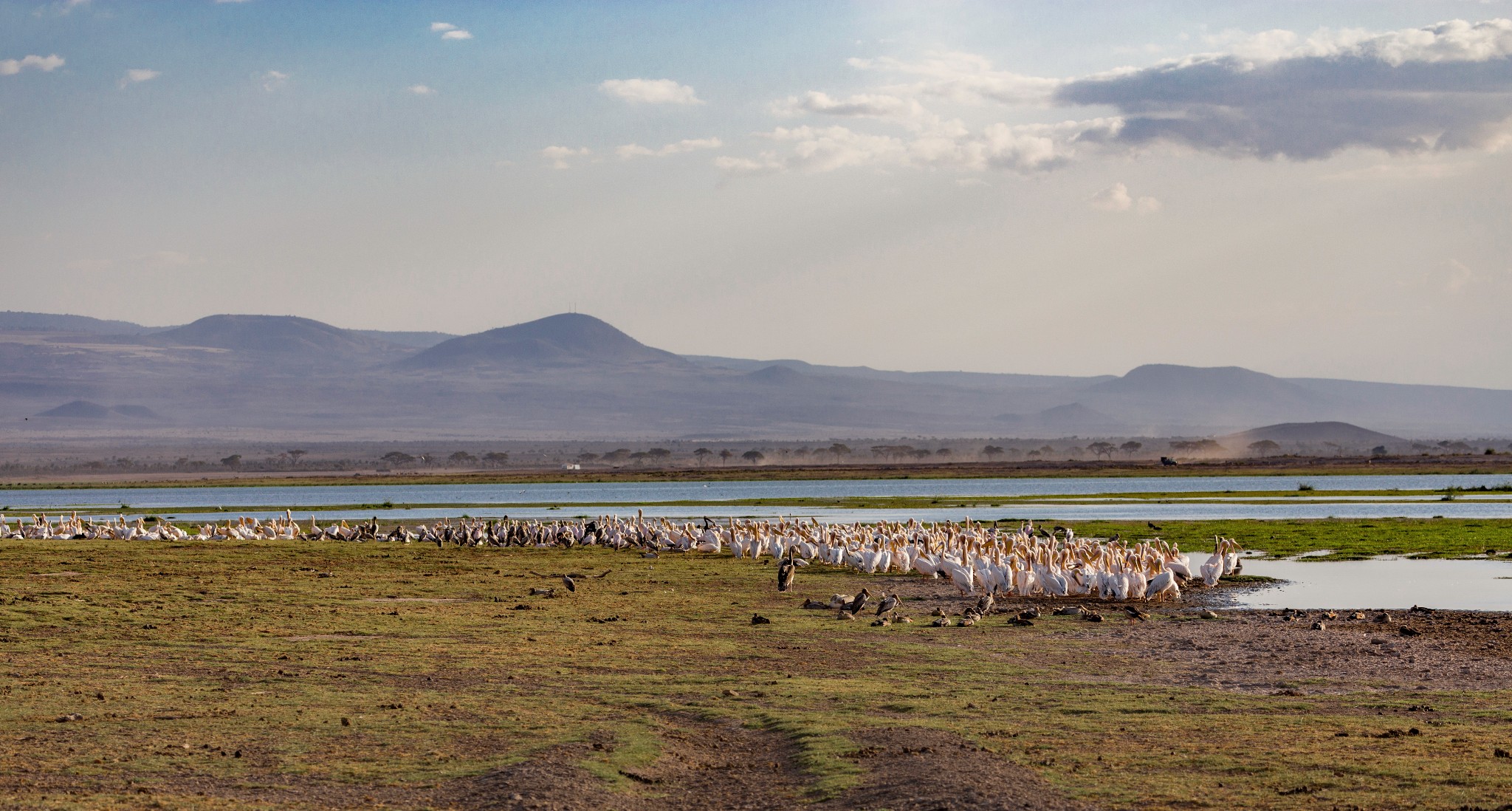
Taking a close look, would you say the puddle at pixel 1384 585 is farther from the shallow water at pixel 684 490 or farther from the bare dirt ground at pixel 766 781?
the shallow water at pixel 684 490

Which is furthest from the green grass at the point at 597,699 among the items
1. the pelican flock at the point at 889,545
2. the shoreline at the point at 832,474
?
the shoreline at the point at 832,474

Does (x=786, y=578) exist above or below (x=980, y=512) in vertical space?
above

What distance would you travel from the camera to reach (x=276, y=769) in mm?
9164

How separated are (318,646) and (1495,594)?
53.9ft

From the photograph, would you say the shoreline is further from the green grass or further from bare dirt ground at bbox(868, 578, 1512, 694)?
the green grass

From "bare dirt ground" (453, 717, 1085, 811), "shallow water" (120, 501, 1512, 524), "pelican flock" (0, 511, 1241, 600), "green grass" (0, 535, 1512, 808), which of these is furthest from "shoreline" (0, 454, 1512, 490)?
"bare dirt ground" (453, 717, 1085, 811)

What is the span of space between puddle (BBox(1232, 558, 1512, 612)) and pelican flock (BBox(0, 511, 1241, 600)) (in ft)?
3.35

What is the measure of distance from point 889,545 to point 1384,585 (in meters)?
8.53

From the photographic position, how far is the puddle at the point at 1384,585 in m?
19.4

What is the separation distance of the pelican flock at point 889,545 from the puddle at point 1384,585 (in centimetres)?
102

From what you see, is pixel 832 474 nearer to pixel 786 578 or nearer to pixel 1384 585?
pixel 786 578

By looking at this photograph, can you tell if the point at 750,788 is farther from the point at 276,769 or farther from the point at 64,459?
the point at 64,459

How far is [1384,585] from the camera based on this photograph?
71.6ft

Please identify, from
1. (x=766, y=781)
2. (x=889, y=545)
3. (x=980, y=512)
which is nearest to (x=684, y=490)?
(x=980, y=512)
